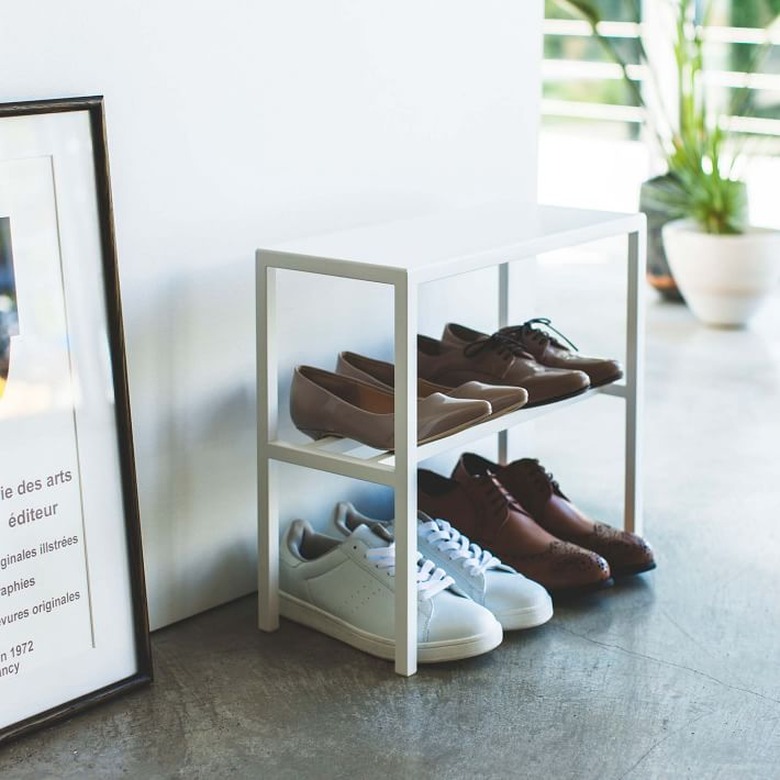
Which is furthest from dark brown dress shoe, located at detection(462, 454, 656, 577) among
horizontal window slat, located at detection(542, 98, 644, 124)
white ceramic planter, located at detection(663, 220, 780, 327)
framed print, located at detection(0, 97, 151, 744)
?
horizontal window slat, located at detection(542, 98, 644, 124)

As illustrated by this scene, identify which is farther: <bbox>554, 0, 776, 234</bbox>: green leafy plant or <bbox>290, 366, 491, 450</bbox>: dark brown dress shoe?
<bbox>554, 0, 776, 234</bbox>: green leafy plant

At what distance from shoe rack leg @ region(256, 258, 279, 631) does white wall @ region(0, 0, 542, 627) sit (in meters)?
0.10

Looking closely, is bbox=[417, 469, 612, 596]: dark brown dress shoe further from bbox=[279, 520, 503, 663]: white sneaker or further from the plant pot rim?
the plant pot rim

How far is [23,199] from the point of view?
5.03 feet

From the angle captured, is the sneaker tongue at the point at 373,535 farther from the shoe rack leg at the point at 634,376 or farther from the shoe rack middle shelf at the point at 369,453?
the shoe rack leg at the point at 634,376

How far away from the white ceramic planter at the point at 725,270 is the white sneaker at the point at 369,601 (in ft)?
6.56

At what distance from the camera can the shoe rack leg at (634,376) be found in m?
Result: 2.07

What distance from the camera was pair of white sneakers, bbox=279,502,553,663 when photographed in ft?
5.80

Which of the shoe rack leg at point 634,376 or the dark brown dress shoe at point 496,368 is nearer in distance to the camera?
the dark brown dress shoe at point 496,368

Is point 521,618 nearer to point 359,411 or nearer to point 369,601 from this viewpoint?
point 369,601

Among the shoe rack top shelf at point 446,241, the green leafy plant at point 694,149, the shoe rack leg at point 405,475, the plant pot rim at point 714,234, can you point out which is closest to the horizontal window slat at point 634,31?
the green leafy plant at point 694,149

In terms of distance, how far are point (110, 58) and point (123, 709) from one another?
83 centimetres

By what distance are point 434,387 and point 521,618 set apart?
1.14ft

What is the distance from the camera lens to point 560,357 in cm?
201
